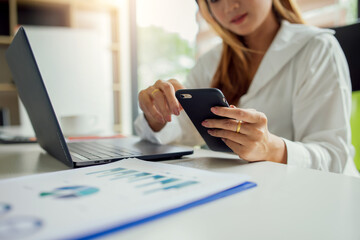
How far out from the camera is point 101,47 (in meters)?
2.58

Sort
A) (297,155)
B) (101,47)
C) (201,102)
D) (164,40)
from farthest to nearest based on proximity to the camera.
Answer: (164,40) → (101,47) → (297,155) → (201,102)

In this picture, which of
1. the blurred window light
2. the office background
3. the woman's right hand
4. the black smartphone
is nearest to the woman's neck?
the woman's right hand

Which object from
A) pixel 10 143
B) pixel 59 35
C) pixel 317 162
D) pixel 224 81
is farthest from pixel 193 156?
pixel 59 35

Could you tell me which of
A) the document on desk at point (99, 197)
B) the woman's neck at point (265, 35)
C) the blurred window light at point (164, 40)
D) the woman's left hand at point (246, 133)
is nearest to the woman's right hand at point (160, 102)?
the woman's left hand at point (246, 133)

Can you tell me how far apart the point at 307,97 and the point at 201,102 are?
43cm

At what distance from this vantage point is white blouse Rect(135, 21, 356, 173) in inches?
26.1

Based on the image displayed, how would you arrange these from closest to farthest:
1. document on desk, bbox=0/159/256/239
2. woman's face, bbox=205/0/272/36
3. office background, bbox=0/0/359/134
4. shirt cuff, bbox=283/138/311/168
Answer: document on desk, bbox=0/159/256/239 < shirt cuff, bbox=283/138/311/168 < woman's face, bbox=205/0/272/36 < office background, bbox=0/0/359/134

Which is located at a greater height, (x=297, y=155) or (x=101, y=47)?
(x=101, y=47)

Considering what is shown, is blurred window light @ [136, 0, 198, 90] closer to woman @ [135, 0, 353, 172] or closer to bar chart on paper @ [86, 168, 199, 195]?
woman @ [135, 0, 353, 172]

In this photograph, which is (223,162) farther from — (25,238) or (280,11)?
(280,11)

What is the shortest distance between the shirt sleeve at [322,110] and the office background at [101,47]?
53.8 inches

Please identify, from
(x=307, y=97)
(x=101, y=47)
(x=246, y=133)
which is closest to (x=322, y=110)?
(x=307, y=97)

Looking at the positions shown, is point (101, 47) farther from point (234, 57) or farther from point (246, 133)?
point (246, 133)

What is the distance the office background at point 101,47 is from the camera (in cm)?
240
